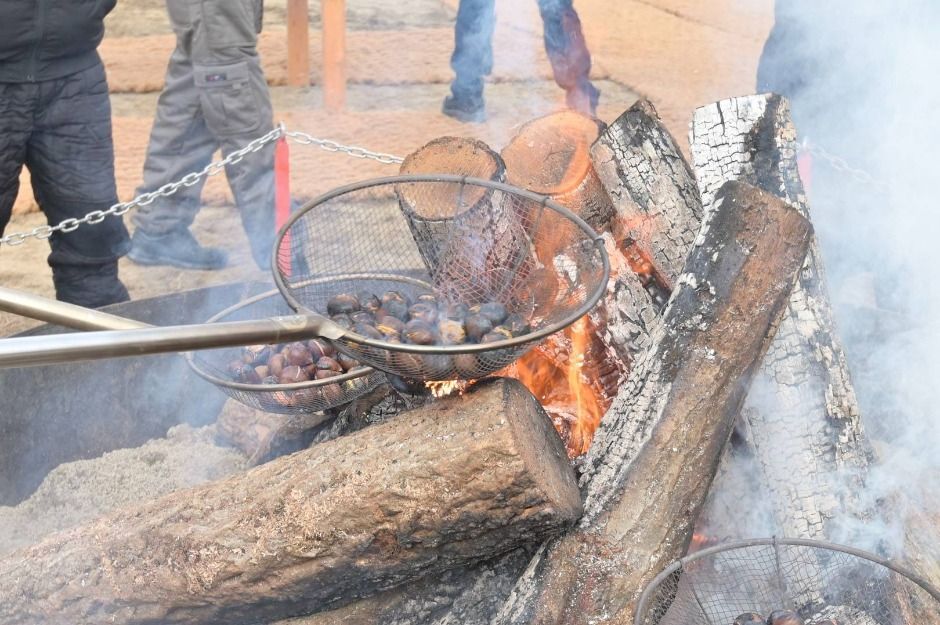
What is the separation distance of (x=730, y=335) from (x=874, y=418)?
1257mm

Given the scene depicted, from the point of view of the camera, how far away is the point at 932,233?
396cm

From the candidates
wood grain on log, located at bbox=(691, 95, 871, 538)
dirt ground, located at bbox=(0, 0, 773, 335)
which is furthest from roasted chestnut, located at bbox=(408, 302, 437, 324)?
dirt ground, located at bbox=(0, 0, 773, 335)

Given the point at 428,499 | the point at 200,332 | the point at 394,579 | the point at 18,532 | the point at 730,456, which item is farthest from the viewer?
the point at 18,532

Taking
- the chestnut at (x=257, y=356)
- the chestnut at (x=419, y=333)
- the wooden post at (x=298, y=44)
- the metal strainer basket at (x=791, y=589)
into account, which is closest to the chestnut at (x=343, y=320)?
the chestnut at (x=419, y=333)

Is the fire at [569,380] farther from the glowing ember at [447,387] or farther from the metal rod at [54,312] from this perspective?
the metal rod at [54,312]

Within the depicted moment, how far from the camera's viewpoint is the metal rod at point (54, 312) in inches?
74.5

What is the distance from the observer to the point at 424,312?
246 centimetres

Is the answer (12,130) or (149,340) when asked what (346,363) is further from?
(12,130)

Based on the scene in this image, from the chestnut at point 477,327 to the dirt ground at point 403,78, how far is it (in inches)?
118

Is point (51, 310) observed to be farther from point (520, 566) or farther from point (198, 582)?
point (520, 566)

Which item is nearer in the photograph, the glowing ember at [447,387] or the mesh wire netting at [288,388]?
the glowing ember at [447,387]

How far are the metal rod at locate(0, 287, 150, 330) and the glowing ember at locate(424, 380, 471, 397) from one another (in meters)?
0.75

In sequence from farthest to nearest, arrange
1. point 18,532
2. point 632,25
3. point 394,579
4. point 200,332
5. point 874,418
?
point 632,25
point 874,418
point 18,532
point 394,579
point 200,332

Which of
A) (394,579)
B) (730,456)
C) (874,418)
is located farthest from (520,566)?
(874,418)
